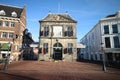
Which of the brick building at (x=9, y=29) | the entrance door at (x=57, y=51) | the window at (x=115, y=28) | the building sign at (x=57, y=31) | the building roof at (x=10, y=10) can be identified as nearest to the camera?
the window at (x=115, y=28)

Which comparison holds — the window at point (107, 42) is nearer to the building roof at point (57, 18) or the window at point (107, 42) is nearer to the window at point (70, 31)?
the window at point (70, 31)

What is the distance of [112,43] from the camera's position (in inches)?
1071

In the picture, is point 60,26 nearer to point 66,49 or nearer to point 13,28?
point 66,49

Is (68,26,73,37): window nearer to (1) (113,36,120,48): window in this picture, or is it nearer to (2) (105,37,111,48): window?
(2) (105,37,111,48): window

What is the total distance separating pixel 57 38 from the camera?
29.9m

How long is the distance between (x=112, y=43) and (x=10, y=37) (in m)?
27.7

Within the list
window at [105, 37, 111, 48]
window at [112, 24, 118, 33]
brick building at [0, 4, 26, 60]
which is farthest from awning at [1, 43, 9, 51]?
window at [112, 24, 118, 33]

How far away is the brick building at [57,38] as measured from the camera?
96.1ft

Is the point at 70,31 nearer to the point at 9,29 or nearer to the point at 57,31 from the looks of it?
the point at 57,31

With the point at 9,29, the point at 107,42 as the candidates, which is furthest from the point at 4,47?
the point at 107,42

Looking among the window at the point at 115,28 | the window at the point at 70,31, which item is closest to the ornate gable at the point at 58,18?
the window at the point at 70,31

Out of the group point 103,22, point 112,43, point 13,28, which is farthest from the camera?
point 13,28

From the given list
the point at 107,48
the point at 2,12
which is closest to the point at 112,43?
the point at 107,48

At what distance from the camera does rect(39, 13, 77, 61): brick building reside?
96.1 feet
